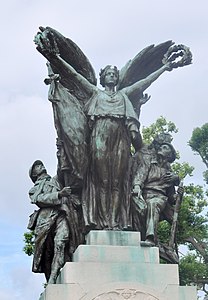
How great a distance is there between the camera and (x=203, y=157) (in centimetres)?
2512

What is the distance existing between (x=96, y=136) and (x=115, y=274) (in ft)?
7.33

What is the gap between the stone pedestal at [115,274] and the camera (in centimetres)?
1002

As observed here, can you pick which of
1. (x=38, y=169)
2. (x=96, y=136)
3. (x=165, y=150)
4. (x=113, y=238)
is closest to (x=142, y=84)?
(x=165, y=150)

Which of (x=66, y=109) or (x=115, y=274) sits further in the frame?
(x=66, y=109)

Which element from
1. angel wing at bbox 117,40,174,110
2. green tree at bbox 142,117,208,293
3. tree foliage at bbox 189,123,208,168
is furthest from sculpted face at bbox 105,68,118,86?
tree foliage at bbox 189,123,208,168

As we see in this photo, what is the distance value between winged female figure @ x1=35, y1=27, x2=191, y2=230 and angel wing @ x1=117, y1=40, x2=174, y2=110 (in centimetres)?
49

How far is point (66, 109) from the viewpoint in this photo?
36.8ft

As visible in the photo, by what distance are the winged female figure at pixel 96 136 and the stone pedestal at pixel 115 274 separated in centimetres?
46

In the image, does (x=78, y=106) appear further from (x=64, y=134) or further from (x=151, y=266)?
(x=151, y=266)

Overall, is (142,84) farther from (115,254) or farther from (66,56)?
(115,254)

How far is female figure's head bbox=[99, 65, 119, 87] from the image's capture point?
38.2ft

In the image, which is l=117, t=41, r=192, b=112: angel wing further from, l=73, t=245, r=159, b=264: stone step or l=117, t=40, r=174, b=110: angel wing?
l=73, t=245, r=159, b=264: stone step

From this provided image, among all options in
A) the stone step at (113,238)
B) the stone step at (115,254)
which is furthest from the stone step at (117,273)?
the stone step at (113,238)

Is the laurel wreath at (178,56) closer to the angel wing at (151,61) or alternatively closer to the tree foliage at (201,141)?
the angel wing at (151,61)
